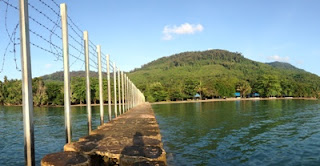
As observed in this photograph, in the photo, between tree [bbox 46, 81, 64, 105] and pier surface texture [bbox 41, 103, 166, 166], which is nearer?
pier surface texture [bbox 41, 103, 166, 166]

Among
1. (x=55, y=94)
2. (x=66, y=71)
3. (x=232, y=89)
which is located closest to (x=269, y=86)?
(x=232, y=89)

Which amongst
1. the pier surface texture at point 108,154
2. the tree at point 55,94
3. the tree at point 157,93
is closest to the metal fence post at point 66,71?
the pier surface texture at point 108,154

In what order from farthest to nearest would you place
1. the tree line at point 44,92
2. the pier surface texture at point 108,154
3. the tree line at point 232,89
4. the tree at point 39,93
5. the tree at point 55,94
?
the tree line at point 232,89
the tree at point 55,94
the tree line at point 44,92
the tree at point 39,93
the pier surface texture at point 108,154

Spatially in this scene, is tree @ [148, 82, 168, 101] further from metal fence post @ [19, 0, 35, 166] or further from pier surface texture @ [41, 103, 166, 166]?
metal fence post @ [19, 0, 35, 166]

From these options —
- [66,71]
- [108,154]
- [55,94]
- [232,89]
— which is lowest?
[108,154]

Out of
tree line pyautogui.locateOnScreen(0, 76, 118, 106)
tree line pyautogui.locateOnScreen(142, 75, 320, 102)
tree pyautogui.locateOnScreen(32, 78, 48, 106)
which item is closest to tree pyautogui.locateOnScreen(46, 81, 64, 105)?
tree line pyautogui.locateOnScreen(0, 76, 118, 106)

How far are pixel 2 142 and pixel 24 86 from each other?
15.3 meters

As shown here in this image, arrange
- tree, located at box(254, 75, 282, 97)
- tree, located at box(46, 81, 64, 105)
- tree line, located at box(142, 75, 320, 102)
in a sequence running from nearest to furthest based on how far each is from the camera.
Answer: tree, located at box(46, 81, 64, 105) → tree line, located at box(142, 75, 320, 102) → tree, located at box(254, 75, 282, 97)

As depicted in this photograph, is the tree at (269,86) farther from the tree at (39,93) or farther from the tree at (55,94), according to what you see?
the tree at (39,93)

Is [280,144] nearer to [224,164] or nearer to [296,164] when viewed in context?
[296,164]

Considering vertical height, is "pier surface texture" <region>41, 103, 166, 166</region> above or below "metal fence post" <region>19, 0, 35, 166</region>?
below

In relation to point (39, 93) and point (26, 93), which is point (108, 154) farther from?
point (39, 93)

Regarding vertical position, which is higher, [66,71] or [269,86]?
[66,71]

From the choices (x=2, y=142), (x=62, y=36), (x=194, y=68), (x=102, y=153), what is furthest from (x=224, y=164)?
(x=194, y=68)
